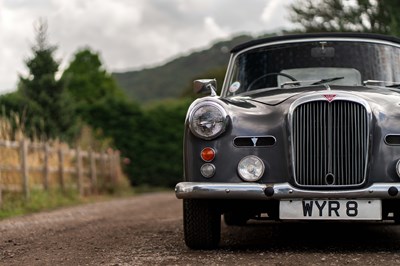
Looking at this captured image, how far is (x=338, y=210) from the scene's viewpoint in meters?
4.82

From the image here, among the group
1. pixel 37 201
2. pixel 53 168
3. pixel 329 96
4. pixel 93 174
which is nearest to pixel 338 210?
pixel 329 96

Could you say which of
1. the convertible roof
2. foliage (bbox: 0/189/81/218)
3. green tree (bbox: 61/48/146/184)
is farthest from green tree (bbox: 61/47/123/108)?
the convertible roof

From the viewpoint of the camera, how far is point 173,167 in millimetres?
23609

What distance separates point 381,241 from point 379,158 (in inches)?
48.9

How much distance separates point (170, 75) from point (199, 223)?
105948 millimetres

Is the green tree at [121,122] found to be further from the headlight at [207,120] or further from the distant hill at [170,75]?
the distant hill at [170,75]

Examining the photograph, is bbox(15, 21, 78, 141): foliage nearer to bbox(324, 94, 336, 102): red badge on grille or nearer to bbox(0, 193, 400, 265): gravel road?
bbox(0, 193, 400, 265): gravel road

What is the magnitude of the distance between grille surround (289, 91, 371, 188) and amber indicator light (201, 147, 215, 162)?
0.56 metres

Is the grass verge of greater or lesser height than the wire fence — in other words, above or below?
below

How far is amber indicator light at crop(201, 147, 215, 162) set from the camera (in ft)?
16.6

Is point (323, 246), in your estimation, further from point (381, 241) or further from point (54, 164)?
point (54, 164)

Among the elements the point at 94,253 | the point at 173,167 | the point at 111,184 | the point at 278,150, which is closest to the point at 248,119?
the point at 278,150

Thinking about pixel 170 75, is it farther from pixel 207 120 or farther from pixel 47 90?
pixel 207 120

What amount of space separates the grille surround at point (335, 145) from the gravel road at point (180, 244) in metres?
0.52
